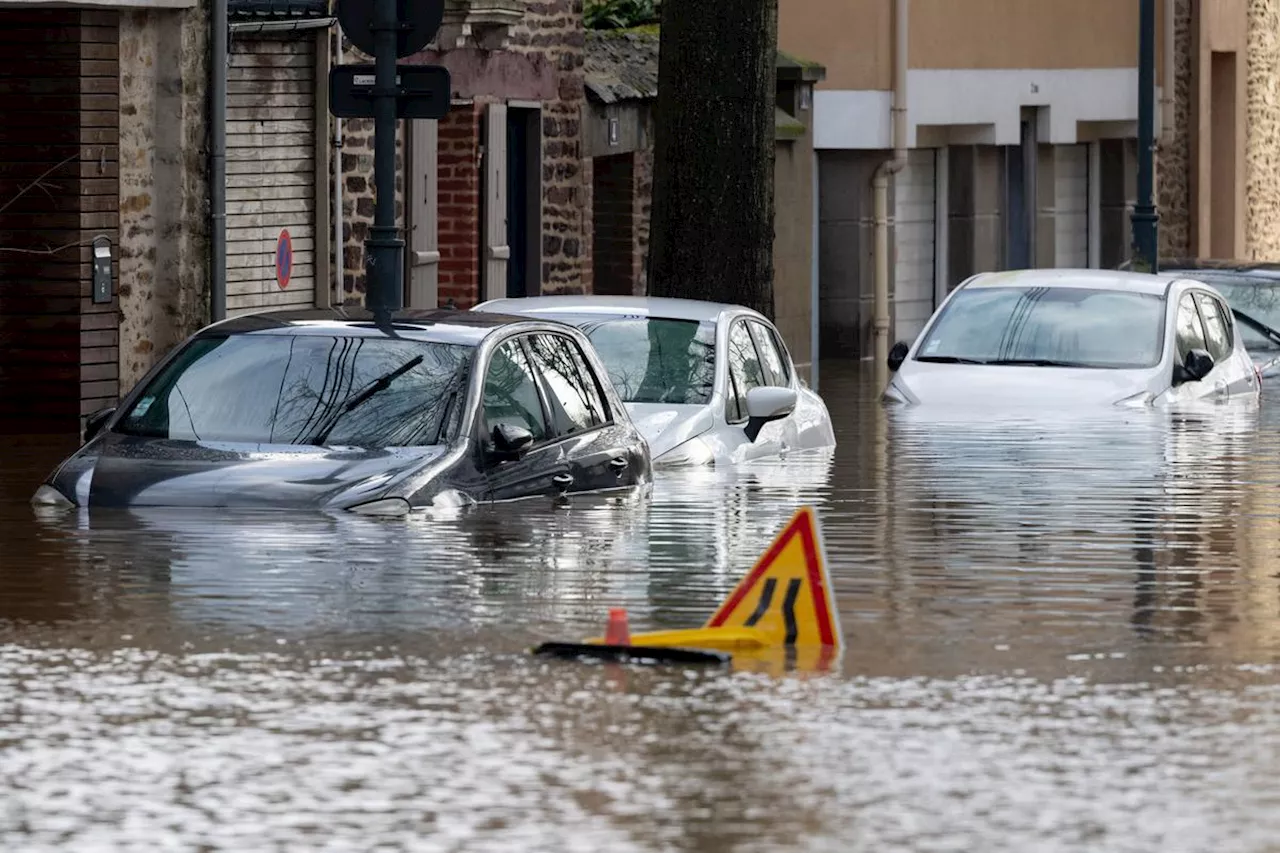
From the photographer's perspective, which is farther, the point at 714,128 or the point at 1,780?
the point at 714,128

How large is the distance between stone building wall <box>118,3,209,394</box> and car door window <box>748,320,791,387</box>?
19.5ft

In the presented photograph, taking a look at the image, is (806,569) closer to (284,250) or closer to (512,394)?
(512,394)

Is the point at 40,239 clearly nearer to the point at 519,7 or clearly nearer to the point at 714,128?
the point at 714,128

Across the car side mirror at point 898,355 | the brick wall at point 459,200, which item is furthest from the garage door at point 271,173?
the car side mirror at point 898,355

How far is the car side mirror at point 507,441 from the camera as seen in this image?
13.1 metres

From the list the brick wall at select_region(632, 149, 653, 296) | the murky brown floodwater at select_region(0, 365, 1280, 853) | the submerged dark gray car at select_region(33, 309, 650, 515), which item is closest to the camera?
the murky brown floodwater at select_region(0, 365, 1280, 853)

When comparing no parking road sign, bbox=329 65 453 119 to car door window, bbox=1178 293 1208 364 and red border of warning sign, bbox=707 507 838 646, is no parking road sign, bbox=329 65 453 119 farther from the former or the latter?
red border of warning sign, bbox=707 507 838 646

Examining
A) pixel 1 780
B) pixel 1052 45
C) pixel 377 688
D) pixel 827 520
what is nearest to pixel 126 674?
pixel 377 688

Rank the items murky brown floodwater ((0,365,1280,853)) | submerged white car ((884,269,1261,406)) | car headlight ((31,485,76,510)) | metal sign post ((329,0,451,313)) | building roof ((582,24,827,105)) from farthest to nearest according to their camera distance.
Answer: building roof ((582,24,827,105))
submerged white car ((884,269,1261,406))
metal sign post ((329,0,451,313))
car headlight ((31,485,76,510))
murky brown floodwater ((0,365,1280,853))

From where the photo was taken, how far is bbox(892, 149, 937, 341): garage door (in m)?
38.8

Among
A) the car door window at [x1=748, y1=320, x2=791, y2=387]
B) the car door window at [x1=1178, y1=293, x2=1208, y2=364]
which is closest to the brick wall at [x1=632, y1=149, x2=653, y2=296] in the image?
the car door window at [x1=1178, y1=293, x2=1208, y2=364]

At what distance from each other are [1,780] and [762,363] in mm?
9895

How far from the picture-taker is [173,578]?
11500 mm

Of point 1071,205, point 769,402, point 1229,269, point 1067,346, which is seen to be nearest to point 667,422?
point 769,402
